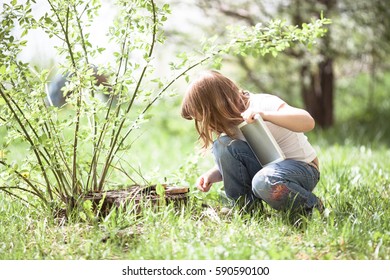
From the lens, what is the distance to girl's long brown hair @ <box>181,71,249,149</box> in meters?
2.40

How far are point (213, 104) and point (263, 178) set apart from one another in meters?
0.32

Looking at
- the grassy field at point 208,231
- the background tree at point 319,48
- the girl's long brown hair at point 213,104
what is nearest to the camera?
the grassy field at point 208,231

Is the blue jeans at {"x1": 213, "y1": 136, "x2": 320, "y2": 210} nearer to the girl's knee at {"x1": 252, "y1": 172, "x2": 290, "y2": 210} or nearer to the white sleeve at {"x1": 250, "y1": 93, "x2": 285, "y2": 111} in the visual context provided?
the girl's knee at {"x1": 252, "y1": 172, "x2": 290, "y2": 210}

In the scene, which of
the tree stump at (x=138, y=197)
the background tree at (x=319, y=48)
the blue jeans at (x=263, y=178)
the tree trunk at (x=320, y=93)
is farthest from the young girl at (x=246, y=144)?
the tree trunk at (x=320, y=93)

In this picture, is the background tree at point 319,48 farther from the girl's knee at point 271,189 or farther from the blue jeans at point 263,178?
the girl's knee at point 271,189

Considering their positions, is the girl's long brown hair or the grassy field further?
the girl's long brown hair

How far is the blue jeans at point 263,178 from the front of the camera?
2326 mm

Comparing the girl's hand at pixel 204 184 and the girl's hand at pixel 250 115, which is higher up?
the girl's hand at pixel 250 115

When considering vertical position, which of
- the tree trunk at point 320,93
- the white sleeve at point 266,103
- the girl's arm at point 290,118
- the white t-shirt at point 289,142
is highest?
the white sleeve at point 266,103

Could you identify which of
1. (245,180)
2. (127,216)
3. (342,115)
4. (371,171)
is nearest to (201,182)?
(245,180)

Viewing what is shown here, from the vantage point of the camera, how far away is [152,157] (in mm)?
4547

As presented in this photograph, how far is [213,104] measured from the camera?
240cm

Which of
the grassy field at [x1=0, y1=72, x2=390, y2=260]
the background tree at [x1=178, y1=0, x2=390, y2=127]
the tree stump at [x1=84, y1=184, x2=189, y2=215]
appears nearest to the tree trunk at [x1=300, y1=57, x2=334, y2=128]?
the background tree at [x1=178, y1=0, x2=390, y2=127]

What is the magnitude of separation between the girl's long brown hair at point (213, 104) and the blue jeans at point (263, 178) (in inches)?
3.2
